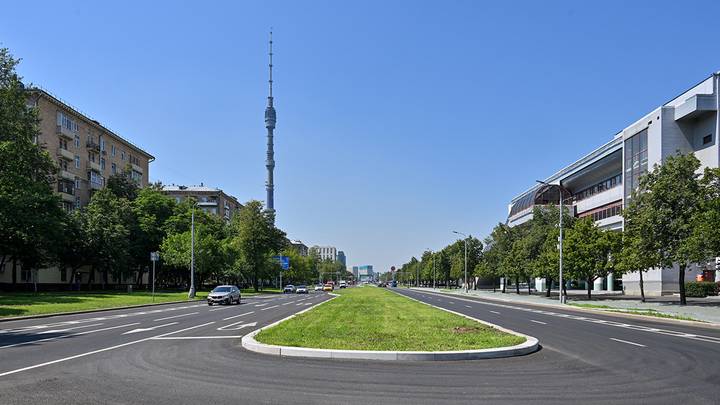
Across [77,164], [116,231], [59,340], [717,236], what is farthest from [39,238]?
[717,236]

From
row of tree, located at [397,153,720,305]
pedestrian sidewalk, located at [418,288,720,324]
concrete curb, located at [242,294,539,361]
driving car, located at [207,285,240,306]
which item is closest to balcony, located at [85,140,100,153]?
driving car, located at [207,285,240,306]

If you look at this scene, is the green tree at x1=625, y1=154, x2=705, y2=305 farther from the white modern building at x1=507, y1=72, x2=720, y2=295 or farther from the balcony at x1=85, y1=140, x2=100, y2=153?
the balcony at x1=85, y1=140, x2=100, y2=153

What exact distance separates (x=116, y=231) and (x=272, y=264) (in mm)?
29720

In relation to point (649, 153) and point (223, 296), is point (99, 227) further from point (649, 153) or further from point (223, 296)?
point (649, 153)

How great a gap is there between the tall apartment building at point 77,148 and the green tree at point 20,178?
12.4 metres

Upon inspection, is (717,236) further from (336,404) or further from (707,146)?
(336,404)

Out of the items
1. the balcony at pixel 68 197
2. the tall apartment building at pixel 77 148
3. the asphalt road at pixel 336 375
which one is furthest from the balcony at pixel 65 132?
the asphalt road at pixel 336 375

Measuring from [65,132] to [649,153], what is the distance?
226 feet

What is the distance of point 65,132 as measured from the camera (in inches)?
2906

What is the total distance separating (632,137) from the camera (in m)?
66.2

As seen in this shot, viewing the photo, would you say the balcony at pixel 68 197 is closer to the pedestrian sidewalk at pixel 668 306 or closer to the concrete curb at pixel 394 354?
the pedestrian sidewalk at pixel 668 306

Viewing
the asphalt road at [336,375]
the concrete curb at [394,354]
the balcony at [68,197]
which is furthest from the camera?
the balcony at [68,197]

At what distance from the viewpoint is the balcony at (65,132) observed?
72.6 meters

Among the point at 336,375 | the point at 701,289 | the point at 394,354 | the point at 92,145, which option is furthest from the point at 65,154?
the point at 336,375
